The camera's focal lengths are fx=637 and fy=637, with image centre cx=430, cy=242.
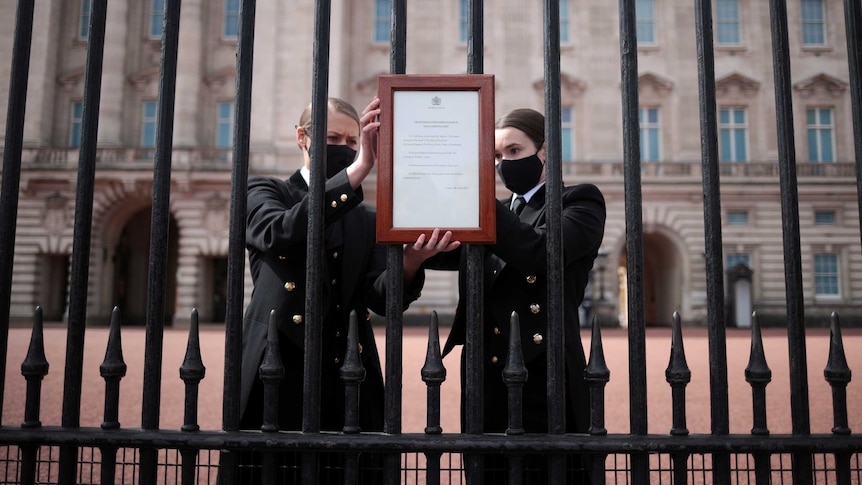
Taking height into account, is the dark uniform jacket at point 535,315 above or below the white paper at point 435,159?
below

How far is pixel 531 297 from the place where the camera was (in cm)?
229

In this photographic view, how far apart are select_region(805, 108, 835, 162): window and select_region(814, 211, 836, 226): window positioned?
214 centimetres

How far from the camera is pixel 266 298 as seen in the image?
2.50 m

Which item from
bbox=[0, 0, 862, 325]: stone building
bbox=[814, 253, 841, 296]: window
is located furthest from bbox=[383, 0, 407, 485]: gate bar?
bbox=[814, 253, 841, 296]: window

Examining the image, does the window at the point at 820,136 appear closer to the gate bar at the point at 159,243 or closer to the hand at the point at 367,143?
the hand at the point at 367,143

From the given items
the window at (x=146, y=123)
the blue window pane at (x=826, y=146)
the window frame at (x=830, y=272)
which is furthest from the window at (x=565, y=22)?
the window at (x=146, y=123)

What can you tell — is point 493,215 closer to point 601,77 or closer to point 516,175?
point 516,175

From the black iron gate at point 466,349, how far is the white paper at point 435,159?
116mm

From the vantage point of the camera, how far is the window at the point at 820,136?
2522cm

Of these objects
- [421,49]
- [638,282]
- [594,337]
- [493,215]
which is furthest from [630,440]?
[421,49]

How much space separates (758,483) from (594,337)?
0.61m

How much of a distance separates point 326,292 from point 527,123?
100cm

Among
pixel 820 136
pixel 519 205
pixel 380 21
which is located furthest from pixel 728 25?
pixel 519 205

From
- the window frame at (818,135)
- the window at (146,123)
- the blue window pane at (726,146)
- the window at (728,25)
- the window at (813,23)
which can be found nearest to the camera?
the window frame at (818,135)
